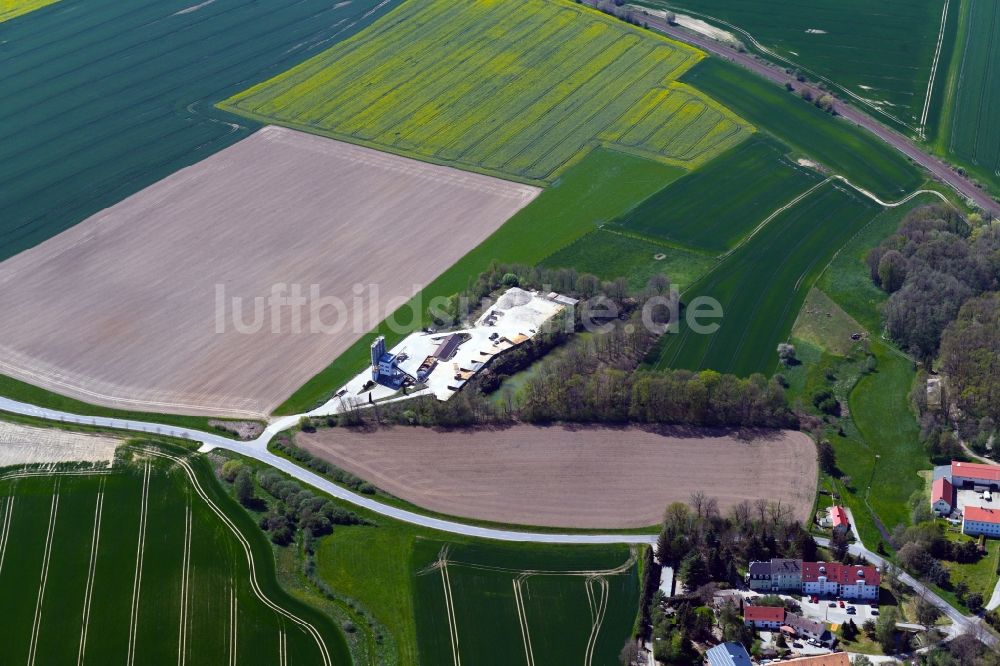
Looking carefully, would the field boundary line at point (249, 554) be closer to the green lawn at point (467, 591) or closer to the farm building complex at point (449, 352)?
the green lawn at point (467, 591)

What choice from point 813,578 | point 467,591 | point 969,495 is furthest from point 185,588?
point 969,495

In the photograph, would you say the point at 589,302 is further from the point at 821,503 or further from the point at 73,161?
the point at 73,161

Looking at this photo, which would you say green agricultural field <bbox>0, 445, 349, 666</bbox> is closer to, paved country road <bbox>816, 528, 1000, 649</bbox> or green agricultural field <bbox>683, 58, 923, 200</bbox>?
paved country road <bbox>816, 528, 1000, 649</bbox>

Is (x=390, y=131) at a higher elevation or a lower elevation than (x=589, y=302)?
higher

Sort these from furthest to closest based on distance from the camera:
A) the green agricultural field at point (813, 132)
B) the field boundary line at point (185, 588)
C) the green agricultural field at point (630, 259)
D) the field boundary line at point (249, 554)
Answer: the green agricultural field at point (813, 132) → the green agricultural field at point (630, 259) → the field boundary line at point (249, 554) → the field boundary line at point (185, 588)

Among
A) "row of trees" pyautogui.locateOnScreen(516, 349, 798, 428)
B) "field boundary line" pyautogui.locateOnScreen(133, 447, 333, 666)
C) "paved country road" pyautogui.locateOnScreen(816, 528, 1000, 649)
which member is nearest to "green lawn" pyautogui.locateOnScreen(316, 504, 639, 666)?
"field boundary line" pyautogui.locateOnScreen(133, 447, 333, 666)

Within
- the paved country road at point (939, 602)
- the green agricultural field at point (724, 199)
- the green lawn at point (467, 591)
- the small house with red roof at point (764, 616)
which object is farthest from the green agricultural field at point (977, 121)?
the green lawn at point (467, 591)

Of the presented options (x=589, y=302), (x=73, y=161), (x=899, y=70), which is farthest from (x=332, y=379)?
(x=899, y=70)
